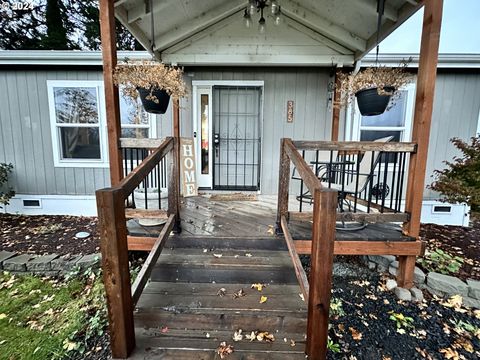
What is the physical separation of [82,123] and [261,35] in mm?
3700

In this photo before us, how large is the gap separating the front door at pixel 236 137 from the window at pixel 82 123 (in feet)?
4.39

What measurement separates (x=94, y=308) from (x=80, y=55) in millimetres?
4123

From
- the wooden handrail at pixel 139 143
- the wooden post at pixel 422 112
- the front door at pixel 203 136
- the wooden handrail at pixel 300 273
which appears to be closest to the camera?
the wooden handrail at pixel 300 273

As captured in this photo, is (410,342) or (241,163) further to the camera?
(241,163)

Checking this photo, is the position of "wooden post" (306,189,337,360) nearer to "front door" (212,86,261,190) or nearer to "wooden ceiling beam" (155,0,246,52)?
"wooden ceiling beam" (155,0,246,52)

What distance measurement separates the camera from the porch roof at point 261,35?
333 centimetres

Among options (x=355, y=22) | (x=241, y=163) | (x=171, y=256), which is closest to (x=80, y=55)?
(x=241, y=163)

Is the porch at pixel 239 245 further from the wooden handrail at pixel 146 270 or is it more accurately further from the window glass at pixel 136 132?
the window glass at pixel 136 132

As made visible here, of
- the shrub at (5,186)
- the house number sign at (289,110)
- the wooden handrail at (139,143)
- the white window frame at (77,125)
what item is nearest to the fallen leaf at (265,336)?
the wooden handrail at (139,143)

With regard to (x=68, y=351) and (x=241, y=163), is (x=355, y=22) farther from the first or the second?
(x=68, y=351)

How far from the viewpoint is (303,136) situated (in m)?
4.79

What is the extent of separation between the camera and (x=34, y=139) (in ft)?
16.2

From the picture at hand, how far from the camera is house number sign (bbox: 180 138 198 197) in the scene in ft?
14.6

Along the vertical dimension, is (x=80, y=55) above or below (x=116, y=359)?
above
